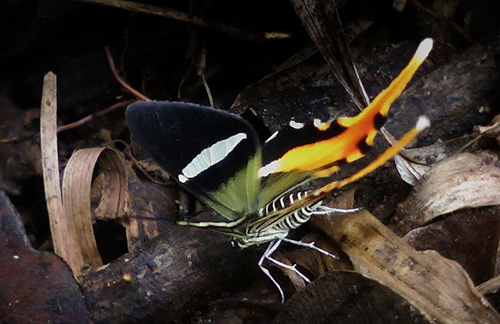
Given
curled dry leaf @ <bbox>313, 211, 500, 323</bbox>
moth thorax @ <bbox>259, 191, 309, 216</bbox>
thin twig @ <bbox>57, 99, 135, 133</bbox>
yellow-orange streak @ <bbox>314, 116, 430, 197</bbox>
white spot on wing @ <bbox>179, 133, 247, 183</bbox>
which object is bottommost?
curled dry leaf @ <bbox>313, 211, 500, 323</bbox>

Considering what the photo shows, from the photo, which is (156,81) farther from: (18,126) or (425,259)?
(425,259)

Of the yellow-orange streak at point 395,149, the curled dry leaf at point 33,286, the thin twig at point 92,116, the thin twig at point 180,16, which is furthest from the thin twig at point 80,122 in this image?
the yellow-orange streak at point 395,149

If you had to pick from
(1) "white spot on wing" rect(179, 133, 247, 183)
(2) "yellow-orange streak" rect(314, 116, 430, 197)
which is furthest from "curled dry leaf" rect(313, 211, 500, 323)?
(1) "white spot on wing" rect(179, 133, 247, 183)

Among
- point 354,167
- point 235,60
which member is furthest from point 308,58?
point 354,167

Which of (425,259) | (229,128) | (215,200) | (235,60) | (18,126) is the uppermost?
(18,126)

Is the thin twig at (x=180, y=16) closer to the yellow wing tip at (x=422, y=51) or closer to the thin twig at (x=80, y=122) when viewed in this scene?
the thin twig at (x=80, y=122)

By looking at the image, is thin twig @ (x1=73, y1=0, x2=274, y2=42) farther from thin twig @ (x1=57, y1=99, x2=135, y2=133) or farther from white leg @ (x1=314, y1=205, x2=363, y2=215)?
white leg @ (x1=314, y1=205, x2=363, y2=215)
